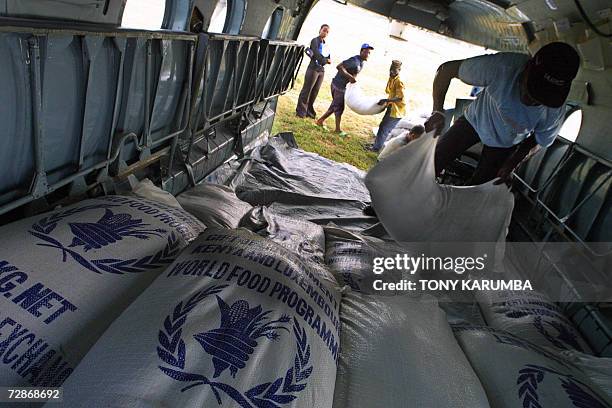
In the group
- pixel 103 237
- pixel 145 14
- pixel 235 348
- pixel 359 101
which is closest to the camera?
pixel 235 348

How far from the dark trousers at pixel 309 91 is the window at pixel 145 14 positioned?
22.4 ft

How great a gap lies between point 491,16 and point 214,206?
5186 mm

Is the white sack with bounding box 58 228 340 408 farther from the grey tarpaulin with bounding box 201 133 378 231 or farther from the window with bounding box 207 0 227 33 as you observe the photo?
the window with bounding box 207 0 227 33

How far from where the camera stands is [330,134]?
29.3 feet

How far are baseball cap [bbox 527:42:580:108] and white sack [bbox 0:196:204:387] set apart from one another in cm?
237

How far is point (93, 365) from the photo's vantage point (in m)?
1.09

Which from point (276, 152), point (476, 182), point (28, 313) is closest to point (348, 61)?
point (276, 152)

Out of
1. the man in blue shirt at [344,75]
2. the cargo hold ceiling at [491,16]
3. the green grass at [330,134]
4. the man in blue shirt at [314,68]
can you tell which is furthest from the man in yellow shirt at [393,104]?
the man in blue shirt at [314,68]

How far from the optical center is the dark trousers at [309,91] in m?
9.23

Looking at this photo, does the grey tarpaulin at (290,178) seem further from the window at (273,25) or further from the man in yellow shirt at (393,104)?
the man in yellow shirt at (393,104)

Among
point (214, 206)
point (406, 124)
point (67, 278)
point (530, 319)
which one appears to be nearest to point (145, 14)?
point (214, 206)

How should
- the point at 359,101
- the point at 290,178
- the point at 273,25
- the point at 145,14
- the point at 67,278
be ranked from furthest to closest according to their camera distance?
the point at 359,101 → the point at 273,25 → the point at 290,178 → the point at 145,14 → the point at 67,278

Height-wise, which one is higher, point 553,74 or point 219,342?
point 553,74

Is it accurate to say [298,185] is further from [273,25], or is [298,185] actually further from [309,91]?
[309,91]
